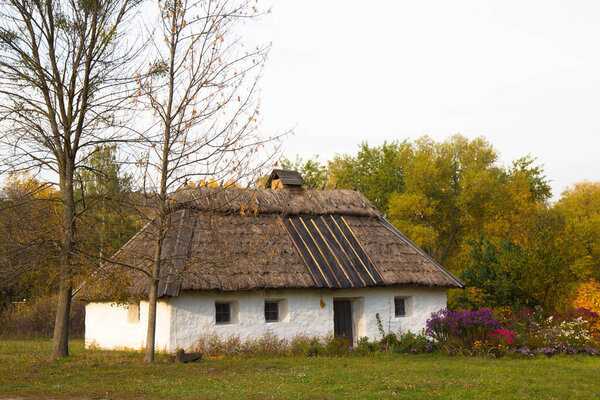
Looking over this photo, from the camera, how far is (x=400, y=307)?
21344 mm

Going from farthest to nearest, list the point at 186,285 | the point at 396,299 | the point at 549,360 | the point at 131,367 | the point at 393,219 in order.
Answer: the point at 393,219 → the point at 396,299 → the point at 186,285 → the point at 549,360 → the point at 131,367

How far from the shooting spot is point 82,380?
36.5 ft

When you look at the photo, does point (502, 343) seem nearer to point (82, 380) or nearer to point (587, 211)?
point (82, 380)

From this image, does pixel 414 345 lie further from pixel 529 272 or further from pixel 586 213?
pixel 586 213

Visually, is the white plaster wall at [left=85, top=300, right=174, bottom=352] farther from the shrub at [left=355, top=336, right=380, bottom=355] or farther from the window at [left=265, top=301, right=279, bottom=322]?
the shrub at [left=355, top=336, right=380, bottom=355]

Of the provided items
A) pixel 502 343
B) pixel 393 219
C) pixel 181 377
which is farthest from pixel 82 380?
pixel 393 219

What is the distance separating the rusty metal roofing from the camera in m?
19.4

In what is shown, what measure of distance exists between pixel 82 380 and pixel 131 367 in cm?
223

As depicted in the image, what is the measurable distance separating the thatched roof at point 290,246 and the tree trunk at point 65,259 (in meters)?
2.11

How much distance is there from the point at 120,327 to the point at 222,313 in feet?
12.6

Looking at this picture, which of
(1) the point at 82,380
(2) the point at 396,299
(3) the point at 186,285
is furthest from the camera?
(2) the point at 396,299

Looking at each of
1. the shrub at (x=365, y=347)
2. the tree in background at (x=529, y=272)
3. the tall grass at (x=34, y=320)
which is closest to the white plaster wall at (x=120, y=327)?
the shrub at (x=365, y=347)

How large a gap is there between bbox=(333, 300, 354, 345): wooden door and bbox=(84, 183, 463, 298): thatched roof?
1.48 meters

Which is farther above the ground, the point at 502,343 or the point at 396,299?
the point at 396,299
